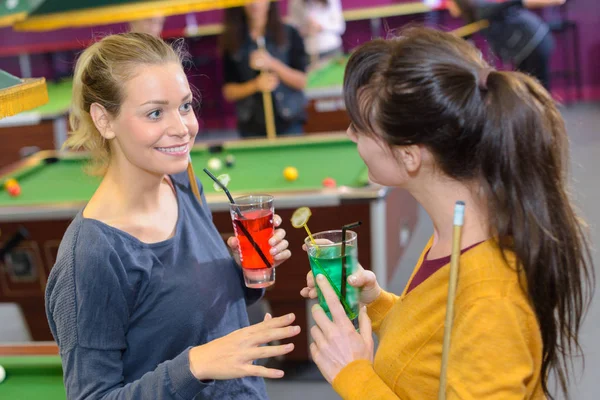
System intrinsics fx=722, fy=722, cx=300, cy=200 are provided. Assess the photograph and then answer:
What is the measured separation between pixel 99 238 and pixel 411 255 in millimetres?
3442

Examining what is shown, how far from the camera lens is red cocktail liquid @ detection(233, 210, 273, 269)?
1794 millimetres

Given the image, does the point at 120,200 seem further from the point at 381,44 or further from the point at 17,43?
the point at 17,43

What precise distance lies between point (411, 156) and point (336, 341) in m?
0.40

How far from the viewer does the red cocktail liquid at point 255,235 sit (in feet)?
5.88

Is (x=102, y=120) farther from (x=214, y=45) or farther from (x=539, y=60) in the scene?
(x=214, y=45)

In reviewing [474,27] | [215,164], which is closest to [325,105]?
[474,27]

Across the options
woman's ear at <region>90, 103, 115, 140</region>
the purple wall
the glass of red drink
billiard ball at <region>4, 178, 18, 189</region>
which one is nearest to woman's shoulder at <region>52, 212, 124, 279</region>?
woman's ear at <region>90, 103, 115, 140</region>

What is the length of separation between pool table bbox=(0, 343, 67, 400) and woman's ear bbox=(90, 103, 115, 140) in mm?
776

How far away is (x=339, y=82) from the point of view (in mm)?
5633

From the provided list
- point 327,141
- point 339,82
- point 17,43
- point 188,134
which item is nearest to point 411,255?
point 327,141

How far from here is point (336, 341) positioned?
1.47m

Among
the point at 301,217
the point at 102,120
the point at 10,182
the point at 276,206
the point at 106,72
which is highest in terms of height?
the point at 106,72

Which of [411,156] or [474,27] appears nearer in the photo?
[411,156]

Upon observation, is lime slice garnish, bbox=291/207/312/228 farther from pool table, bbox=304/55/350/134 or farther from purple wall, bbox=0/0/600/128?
purple wall, bbox=0/0/600/128
